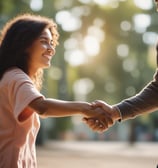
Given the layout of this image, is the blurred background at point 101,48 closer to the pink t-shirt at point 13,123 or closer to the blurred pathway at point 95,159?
the blurred pathway at point 95,159

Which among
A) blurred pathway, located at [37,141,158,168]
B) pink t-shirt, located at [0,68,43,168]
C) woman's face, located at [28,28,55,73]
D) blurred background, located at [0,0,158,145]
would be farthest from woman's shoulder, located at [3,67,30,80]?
blurred background, located at [0,0,158,145]

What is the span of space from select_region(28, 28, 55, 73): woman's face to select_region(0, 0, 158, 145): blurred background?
1877 centimetres

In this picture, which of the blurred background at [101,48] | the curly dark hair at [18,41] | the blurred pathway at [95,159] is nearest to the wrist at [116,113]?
the curly dark hair at [18,41]

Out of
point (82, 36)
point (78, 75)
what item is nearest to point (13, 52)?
point (82, 36)

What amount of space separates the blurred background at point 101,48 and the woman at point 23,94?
18.8 metres

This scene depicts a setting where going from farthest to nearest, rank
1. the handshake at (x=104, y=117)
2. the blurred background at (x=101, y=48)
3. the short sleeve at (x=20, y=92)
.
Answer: the blurred background at (x=101, y=48), the handshake at (x=104, y=117), the short sleeve at (x=20, y=92)

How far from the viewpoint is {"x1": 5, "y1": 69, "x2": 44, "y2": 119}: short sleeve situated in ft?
9.13

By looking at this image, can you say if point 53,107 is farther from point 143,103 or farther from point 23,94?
point 143,103

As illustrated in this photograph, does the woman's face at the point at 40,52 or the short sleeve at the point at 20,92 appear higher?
the woman's face at the point at 40,52

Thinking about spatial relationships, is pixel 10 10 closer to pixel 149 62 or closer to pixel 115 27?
pixel 115 27

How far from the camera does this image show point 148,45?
117ft

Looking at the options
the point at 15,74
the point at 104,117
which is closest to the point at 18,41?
the point at 15,74

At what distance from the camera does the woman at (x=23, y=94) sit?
2822 mm

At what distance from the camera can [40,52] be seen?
314cm
